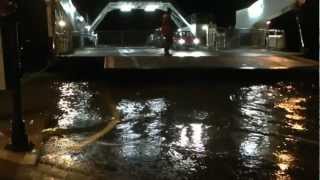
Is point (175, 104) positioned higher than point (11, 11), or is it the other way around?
point (11, 11)

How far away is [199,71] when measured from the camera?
17.4 m

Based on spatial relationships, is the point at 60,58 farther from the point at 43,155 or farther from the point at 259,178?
the point at 259,178

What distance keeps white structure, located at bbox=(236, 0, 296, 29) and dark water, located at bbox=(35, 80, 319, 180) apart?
65.9 ft

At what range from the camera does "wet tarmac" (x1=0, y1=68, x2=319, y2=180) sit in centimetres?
763

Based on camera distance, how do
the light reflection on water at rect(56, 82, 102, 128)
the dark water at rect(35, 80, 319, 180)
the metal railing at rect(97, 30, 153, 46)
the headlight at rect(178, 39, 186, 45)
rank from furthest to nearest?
the metal railing at rect(97, 30, 153, 46), the headlight at rect(178, 39, 186, 45), the light reflection on water at rect(56, 82, 102, 128), the dark water at rect(35, 80, 319, 180)

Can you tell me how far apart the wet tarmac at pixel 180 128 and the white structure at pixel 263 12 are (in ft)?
65.0

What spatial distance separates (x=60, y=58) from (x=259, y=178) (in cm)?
1707

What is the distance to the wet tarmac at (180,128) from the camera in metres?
7.63

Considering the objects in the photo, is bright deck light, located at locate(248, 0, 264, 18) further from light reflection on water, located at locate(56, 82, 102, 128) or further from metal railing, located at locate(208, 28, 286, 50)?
light reflection on water, located at locate(56, 82, 102, 128)

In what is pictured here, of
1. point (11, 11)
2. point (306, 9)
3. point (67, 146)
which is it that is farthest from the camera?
point (306, 9)

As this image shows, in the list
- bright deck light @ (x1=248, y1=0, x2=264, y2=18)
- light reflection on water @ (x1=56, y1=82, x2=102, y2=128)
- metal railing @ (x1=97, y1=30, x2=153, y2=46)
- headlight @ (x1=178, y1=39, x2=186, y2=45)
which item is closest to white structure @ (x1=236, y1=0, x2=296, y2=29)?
bright deck light @ (x1=248, y1=0, x2=264, y2=18)

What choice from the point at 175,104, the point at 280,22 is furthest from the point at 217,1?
the point at 175,104

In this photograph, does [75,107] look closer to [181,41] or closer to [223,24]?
[181,41]

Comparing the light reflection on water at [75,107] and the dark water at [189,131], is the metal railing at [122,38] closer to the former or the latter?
the light reflection on water at [75,107]
